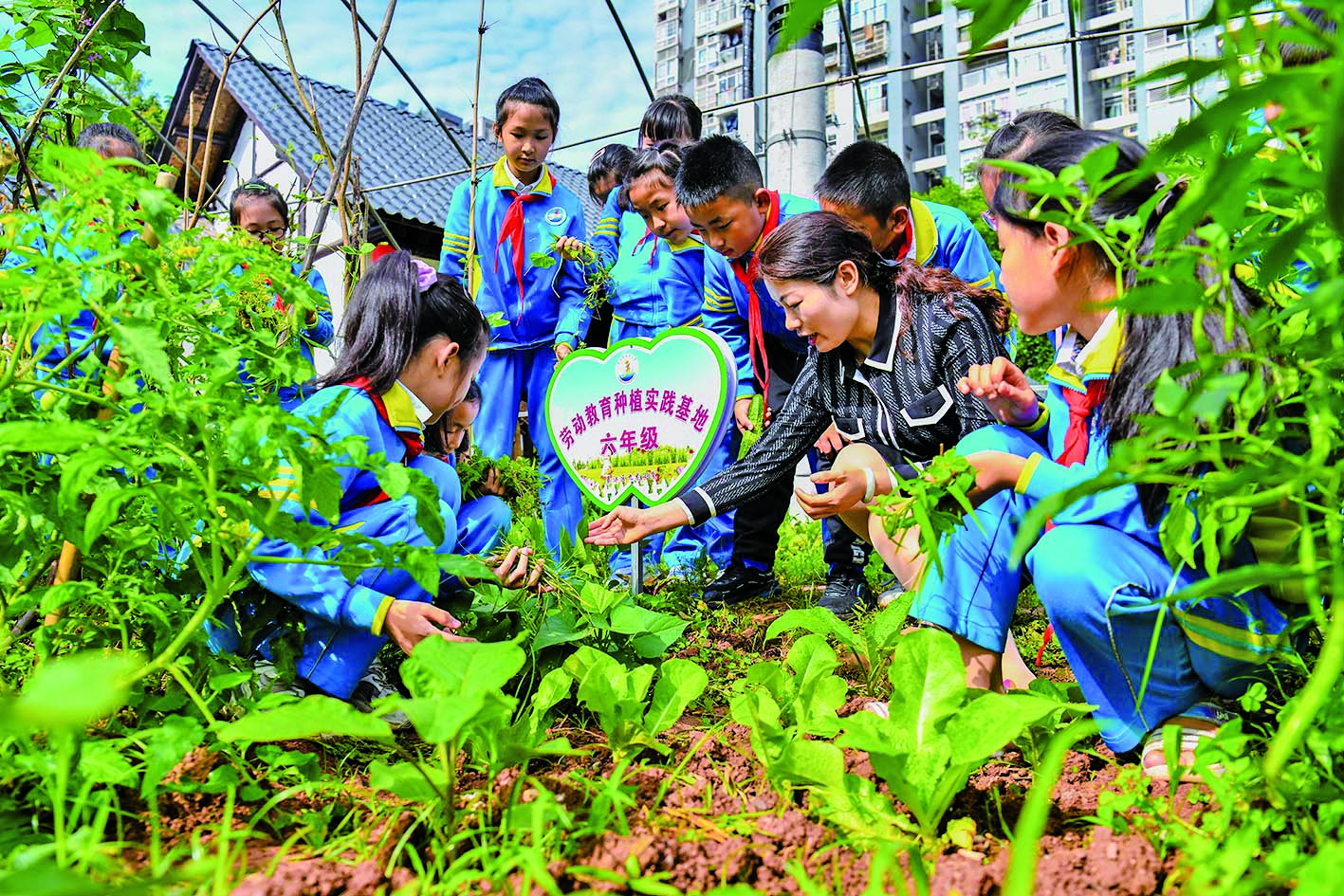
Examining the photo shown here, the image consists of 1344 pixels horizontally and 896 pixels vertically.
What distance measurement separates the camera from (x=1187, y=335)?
142 centimetres

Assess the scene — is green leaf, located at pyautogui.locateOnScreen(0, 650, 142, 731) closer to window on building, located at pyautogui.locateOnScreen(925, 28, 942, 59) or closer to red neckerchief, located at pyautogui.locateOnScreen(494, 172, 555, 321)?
red neckerchief, located at pyautogui.locateOnScreen(494, 172, 555, 321)

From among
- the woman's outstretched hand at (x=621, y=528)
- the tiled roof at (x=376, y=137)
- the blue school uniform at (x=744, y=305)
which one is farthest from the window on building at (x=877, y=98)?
the woman's outstretched hand at (x=621, y=528)

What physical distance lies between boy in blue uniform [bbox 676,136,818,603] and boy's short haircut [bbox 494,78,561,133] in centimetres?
100

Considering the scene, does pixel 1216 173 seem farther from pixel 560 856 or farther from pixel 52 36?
pixel 52 36

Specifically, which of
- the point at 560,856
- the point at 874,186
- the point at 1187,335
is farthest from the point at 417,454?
the point at 874,186

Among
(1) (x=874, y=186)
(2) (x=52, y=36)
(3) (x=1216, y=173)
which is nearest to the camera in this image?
(3) (x=1216, y=173)

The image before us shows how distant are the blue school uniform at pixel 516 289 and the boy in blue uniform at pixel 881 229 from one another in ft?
4.05

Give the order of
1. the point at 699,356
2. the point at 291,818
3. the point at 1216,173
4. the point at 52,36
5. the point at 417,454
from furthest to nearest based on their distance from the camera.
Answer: the point at 699,356
the point at 417,454
the point at 52,36
the point at 291,818
the point at 1216,173

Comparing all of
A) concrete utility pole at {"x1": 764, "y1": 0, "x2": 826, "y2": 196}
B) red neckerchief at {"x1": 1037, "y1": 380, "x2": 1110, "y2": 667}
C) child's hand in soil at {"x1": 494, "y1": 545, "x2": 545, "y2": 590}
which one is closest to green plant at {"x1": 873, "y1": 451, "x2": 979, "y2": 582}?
red neckerchief at {"x1": 1037, "y1": 380, "x2": 1110, "y2": 667}

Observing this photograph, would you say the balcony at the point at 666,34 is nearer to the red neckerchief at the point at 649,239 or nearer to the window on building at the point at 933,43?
the window on building at the point at 933,43

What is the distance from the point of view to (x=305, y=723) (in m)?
1.02

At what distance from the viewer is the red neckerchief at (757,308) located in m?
3.47

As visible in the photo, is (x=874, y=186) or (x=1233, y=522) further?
(x=874, y=186)

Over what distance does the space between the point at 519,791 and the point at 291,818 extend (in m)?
0.28
